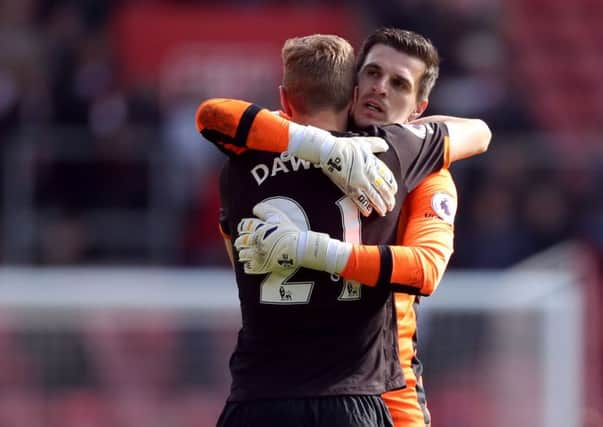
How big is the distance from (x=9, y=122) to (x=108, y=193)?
945mm

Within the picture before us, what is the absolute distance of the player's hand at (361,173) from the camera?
368 cm

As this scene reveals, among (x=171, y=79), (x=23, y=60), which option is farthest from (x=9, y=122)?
(x=171, y=79)

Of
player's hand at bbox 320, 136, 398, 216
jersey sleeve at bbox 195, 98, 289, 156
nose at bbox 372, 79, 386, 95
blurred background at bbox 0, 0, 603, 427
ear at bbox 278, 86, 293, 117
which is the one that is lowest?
blurred background at bbox 0, 0, 603, 427

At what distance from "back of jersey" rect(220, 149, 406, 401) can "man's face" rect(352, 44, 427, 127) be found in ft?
0.83

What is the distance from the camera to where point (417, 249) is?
375 cm

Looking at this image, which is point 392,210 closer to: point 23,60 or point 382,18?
point 23,60

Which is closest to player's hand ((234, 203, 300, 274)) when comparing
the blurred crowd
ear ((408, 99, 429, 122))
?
ear ((408, 99, 429, 122))

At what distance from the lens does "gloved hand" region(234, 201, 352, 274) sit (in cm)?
366

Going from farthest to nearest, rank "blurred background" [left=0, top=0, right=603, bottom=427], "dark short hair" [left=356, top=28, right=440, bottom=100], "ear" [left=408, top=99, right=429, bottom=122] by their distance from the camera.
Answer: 1. "blurred background" [left=0, top=0, right=603, bottom=427]
2. "ear" [left=408, top=99, right=429, bottom=122]
3. "dark short hair" [left=356, top=28, right=440, bottom=100]

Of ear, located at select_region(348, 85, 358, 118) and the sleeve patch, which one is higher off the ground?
ear, located at select_region(348, 85, 358, 118)

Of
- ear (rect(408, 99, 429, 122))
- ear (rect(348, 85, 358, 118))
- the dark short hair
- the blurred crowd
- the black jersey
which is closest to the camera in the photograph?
the black jersey

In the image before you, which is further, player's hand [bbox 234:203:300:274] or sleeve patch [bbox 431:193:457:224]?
sleeve patch [bbox 431:193:457:224]

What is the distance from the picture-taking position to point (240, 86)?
1120 cm

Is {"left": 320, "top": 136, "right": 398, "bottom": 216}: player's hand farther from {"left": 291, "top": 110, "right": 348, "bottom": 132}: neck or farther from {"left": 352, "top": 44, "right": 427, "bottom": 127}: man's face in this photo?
{"left": 352, "top": 44, "right": 427, "bottom": 127}: man's face
